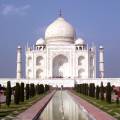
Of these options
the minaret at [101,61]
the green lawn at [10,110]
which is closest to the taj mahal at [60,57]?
the minaret at [101,61]

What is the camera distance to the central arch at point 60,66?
43125 millimetres

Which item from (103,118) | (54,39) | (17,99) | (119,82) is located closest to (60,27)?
(54,39)

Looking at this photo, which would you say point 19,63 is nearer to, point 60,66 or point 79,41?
point 60,66

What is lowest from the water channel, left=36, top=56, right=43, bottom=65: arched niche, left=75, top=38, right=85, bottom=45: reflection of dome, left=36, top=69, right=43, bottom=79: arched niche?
the water channel

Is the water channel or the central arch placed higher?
the central arch

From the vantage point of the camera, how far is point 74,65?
42.3m

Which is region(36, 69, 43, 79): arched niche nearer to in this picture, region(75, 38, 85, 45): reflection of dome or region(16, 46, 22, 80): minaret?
region(16, 46, 22, 80): minaret

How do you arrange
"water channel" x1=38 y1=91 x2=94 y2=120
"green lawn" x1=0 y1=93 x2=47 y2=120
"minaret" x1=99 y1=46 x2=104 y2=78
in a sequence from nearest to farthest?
"water channel" x1=38 y1=91 x2=94 y2=120 → "green lawn" x1=0 y1=93 x2=47 y2=120 → "minaret" x1=99 y1=46 x2=104 y2=78

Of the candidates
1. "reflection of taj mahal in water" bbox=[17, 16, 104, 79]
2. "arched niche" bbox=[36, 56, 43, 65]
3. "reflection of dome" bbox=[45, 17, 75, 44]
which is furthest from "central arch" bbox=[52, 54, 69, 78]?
"reflection of dome" bbox=[45, 17, 75, 44]

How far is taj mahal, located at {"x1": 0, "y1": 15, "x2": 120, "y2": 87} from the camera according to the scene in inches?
1670

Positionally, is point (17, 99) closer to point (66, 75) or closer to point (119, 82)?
point (119, 82)

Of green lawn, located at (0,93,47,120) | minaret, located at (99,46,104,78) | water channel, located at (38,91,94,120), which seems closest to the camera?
water channel, located at (38,91,94,120)

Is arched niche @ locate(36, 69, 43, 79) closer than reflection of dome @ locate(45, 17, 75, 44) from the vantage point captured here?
Yes

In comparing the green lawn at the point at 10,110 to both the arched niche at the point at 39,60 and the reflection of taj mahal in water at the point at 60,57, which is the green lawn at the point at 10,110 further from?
the arched niche at the point at 39,60
